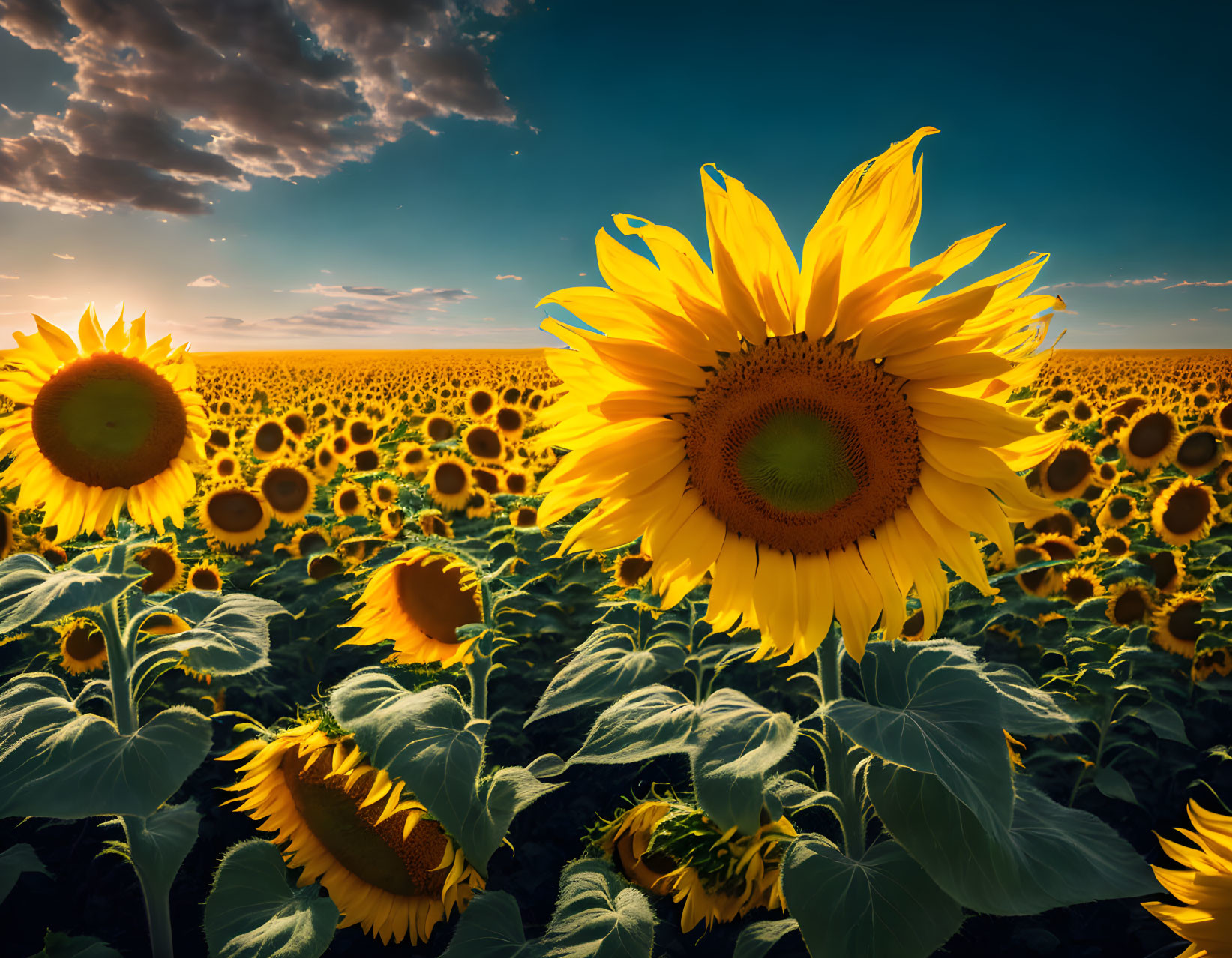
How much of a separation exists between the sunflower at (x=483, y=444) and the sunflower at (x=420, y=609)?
4616 millimetres

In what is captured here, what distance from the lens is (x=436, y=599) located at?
2.81 metres

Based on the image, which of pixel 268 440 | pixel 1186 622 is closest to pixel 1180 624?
pixel 1186 622

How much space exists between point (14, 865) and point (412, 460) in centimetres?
534

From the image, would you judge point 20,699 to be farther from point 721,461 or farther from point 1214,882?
point 1214,882

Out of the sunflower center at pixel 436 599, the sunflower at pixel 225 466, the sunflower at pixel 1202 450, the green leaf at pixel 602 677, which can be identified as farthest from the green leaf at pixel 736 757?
the sunflower at pixel 1202 450

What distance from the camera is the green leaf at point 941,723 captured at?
110 centimetres

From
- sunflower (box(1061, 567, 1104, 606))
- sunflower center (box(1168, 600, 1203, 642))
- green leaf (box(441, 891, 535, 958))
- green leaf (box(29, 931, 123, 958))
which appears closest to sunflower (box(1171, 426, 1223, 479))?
sunflower (box(1061, 567, 1104, 606))

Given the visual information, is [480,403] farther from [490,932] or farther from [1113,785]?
[490,932]

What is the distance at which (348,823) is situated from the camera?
6.55ft

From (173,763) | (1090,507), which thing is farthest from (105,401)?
(1090,507)

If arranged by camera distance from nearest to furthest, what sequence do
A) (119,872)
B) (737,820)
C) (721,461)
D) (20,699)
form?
(737,820) → (721,461) → (20,699) → (119,872)

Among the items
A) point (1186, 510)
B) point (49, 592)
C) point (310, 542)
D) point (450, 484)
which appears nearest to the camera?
point (49, 592)

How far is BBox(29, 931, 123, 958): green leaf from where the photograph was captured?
220cm

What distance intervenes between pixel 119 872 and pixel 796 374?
4107 mm
